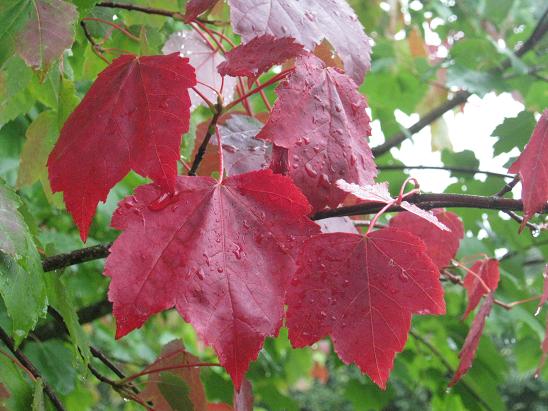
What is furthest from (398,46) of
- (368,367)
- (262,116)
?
(368,367)

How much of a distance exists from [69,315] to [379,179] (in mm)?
1233

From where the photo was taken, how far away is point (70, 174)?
0.67 meters

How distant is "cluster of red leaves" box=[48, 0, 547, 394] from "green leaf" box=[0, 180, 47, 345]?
0.07m

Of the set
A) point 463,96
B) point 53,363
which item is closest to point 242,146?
point 53,363

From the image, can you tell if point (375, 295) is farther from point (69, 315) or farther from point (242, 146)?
point (69, 315)

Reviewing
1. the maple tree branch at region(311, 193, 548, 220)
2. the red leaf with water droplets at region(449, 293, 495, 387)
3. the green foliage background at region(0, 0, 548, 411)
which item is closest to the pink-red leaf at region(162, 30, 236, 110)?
the green foliage background at region(0, 0, 548, 411)

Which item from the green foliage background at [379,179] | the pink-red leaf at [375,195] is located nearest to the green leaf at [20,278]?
the green foliage background at [379,179]

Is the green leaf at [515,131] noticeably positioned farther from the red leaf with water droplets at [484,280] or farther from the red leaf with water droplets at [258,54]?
the red leaf with water droplets at [258,54]

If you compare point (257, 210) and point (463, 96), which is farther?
point (463, 96)

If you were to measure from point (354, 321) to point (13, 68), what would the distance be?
23.8 inches

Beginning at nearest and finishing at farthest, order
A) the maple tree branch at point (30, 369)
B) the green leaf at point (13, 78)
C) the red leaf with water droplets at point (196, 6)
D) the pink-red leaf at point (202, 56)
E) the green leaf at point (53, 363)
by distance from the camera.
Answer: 1. the red leaf with water droplets at point (196, 6)
2. the maple tree branch at point (30, 369)
3. the green leaf at point (13, 78)
4. the pink-red leaf at point (202, 56)
5. the green leaf at point (53, 363)

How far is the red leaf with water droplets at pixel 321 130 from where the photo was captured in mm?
669

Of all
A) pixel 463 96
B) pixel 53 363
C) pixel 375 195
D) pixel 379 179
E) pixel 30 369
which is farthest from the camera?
pixel 463 96

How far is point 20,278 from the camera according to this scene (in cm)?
73
